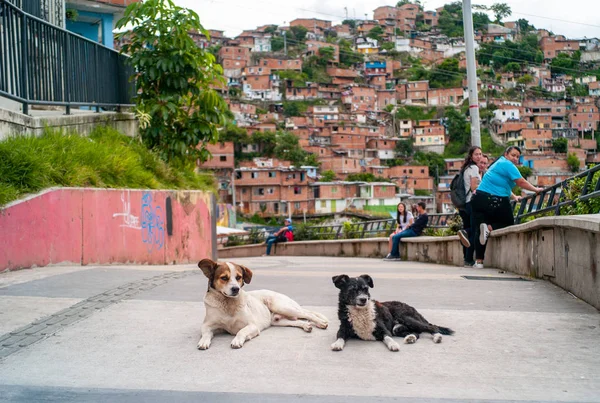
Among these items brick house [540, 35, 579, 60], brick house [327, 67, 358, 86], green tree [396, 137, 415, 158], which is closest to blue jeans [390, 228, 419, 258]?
green tree [396, 137, 415, 158]

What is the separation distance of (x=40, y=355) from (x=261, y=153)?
10520cm

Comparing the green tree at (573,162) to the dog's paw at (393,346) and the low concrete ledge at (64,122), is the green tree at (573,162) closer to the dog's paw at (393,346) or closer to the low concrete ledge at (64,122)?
the low concrete ledge at (64,122)

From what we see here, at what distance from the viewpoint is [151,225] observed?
42.3 feet

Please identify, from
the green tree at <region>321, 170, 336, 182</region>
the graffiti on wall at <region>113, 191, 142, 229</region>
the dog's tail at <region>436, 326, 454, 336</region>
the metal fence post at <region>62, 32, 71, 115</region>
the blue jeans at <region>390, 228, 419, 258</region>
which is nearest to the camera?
the dog's tail at <region>436, 326, 454, 336</region>

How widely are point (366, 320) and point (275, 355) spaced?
0.79 meters

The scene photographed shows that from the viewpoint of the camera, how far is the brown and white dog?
564 cm

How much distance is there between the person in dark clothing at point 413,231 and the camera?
18391 mm

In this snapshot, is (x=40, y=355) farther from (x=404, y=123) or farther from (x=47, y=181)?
(x=404, y=123)

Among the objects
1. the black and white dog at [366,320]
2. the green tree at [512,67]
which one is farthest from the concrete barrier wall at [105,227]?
the green tree at [512,67]

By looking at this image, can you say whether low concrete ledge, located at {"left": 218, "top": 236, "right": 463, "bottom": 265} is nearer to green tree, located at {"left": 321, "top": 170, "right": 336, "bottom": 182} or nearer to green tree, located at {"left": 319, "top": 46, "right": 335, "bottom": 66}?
green tree, located at {"left": 321, "top": 170, "right": 336, "bottom": 182}

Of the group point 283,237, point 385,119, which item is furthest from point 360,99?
point 283,237

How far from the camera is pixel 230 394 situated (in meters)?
4.46

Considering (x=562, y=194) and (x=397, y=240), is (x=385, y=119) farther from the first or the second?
(x=562, y=194)

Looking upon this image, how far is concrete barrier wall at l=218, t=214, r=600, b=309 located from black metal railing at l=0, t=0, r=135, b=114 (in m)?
7.85
